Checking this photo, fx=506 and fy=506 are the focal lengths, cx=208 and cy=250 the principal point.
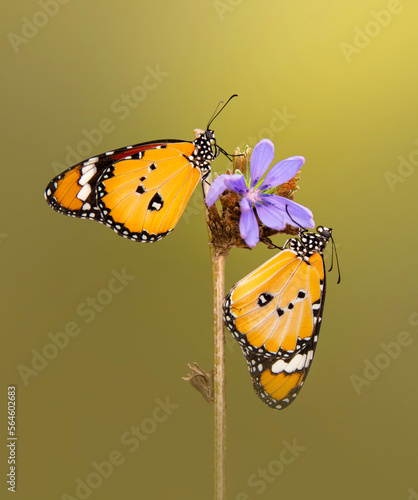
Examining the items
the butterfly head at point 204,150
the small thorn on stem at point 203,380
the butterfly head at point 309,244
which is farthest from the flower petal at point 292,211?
the small thorn on stem at point 203,380

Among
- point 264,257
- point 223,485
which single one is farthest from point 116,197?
point 264,257

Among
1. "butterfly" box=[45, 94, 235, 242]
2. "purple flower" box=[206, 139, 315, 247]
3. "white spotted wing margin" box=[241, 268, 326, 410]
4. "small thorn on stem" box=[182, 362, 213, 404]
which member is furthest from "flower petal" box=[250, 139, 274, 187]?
"small thorn on stem" box=[182, 362, 213, 404]

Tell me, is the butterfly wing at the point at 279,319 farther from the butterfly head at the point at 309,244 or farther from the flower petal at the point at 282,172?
the flower petal at the point at 282,172

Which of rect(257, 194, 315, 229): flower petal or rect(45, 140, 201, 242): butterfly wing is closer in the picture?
rect(257, 194, 315, 229): flower petal

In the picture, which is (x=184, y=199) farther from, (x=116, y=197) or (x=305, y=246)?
(x=305, y=246)

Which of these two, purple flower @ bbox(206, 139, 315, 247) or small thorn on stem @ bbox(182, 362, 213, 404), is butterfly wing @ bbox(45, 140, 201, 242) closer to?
purple flower @ bbox(206, 139, 315, 247)

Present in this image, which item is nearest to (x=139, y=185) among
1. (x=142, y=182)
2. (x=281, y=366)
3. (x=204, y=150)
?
(x=142, y=182)
